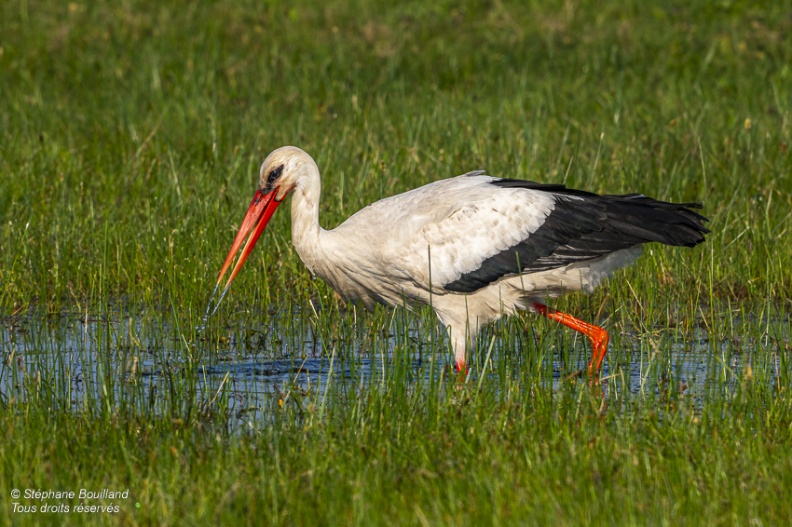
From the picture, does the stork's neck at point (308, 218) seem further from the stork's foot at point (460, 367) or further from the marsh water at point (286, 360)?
the stork's foot at point (460, 367)

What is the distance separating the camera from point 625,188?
7684 mm

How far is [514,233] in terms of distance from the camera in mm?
5773

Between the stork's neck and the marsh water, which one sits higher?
the stork's neck

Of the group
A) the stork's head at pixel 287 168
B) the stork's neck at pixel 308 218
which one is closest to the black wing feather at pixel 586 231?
the stork's neck at pixel 308 218

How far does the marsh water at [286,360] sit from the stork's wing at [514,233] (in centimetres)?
30

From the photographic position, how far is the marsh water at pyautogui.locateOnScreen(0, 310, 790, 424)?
473 centimetres

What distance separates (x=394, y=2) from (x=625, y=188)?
22.4ft

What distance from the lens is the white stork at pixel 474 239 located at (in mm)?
5684

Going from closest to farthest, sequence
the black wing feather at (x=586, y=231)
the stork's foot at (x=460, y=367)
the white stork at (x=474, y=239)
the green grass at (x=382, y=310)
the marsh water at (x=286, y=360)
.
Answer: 1. the green grass at (x=382, y=310)
2. the marsh water at (x=286, y=360)
3. the stork's foot at (x=460, y=367)
4. the black wing feather at (x=586, y=231)
5. the white stork at (x=474, y=239)

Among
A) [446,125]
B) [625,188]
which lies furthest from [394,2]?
[625,188]

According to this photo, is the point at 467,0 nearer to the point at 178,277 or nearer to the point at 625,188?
the point at 625,188

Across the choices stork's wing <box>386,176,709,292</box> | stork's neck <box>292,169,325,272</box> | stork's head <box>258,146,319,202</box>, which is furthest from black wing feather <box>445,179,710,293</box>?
stork's head <box>258,146,319,202</box>

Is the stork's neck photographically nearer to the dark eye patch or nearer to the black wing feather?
the dark eye patch

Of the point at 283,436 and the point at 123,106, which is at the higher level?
the point at 123,106
